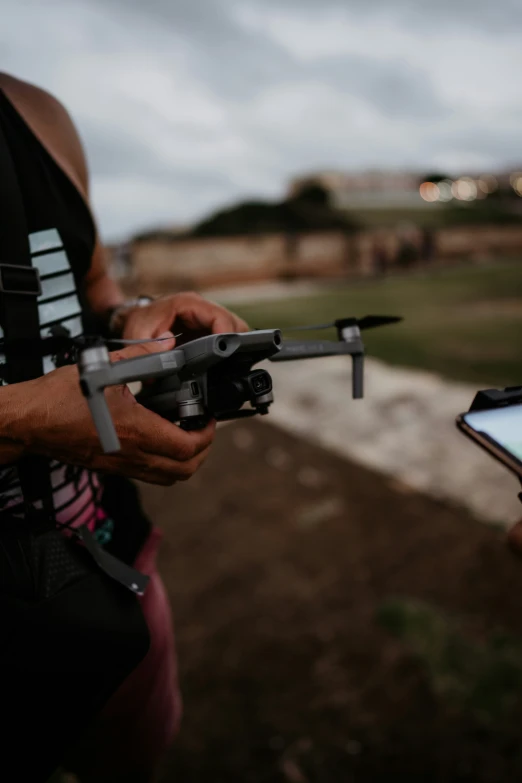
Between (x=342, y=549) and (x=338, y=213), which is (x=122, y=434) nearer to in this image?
(x=342, y=549)

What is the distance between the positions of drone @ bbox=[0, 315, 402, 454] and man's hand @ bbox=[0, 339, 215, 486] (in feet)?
0.14

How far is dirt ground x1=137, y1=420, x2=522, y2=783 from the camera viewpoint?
2.11 meters

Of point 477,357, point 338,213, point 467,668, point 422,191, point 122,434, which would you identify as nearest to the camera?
point 122,434

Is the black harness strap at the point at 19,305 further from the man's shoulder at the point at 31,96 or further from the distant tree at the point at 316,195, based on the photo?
the distant tree at the point at 316,195

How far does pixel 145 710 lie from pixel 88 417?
3.14ft

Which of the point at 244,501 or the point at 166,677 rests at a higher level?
the point at 166,677

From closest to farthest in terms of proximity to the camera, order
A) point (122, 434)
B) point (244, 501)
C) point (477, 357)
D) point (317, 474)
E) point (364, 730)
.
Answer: point (122, 434) < point (364, 730) < point (244, 501) < point (317, 474) < point (477, 357)

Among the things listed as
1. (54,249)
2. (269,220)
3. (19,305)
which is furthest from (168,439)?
(269,220)

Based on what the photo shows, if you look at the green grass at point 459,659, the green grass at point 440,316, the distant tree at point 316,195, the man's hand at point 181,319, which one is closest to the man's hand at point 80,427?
the man's hand at point 181,319

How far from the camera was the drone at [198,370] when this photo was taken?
736mm

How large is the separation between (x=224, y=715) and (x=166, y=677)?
930 mm

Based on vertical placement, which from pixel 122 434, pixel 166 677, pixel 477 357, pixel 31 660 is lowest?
pixel 477 357

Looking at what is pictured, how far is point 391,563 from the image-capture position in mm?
3209

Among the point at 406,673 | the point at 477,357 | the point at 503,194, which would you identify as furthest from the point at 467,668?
the point at 503,194
